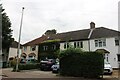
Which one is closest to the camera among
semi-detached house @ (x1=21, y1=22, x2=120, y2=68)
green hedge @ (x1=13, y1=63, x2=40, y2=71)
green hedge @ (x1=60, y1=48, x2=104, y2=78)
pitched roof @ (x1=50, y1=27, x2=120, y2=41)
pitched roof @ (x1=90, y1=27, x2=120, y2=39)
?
green hedge @ (x1=60, y1=48, x2=104, y2=78)

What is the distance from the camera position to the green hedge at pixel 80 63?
21234 millimetres

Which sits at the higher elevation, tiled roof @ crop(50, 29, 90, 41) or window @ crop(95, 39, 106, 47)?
tiled roof @ crop(50, 29, 90, 41)

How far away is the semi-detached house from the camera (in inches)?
1487

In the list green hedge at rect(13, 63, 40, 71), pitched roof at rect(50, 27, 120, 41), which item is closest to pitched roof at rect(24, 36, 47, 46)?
pitched roof at rect(50, 27, 120, 41)

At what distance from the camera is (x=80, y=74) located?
72.5 feet

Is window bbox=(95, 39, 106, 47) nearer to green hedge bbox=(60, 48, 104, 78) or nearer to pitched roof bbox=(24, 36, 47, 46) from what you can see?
pitched roof bbox=(24, 36, 47, 46)

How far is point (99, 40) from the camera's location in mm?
40469

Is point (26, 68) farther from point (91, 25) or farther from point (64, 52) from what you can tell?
point (91, 25)

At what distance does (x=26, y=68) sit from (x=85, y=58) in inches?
A: 580

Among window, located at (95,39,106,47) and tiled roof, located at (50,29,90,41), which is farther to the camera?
tiled roof, located at (50,29,90,41)

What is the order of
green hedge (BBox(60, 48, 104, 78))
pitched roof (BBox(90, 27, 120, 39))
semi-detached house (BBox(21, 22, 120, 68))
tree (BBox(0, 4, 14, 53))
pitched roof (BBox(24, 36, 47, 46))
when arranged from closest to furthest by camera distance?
green hedge (BBox(60, 48, 104, 78)), semi-detached house (BBox(21, 22, 120, 68)), pitched roof (BBox(90, 27, 120, 39)), tree (BBox(0, 4, 14, 53)), pitched roof (BBox(24, 36, 47, 46))

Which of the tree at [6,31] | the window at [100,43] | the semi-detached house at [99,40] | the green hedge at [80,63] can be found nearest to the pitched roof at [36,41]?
the semi-detached house at [99,40]

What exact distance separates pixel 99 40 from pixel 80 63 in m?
19.1

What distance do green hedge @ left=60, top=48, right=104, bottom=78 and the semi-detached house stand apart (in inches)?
498
